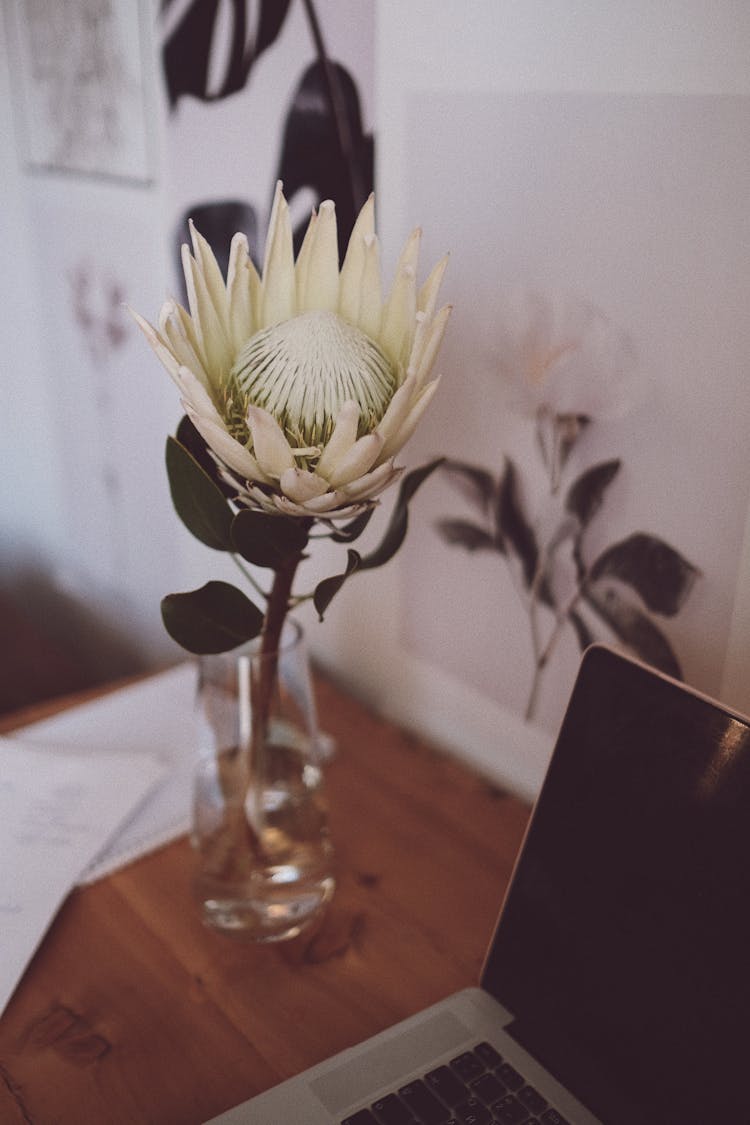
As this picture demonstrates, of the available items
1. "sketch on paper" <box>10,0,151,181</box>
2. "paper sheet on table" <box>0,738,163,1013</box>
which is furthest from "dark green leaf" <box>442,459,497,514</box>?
"sketch on paper" <box>10,0,151,181</box>

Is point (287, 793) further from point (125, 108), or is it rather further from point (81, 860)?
point (125, 108)

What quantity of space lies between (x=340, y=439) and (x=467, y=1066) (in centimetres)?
37

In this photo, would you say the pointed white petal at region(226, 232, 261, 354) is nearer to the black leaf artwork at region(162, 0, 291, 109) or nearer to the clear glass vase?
the clear glass vase

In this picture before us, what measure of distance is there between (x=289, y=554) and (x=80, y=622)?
44.0 inches

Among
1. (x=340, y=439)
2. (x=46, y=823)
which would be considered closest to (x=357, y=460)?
(x=340, y=439)

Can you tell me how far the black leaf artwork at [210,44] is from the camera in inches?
34.2

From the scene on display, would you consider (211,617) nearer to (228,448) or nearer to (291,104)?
(228,448)

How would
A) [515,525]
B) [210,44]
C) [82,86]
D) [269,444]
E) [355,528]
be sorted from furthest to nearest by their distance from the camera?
[82,86]
[210,44]
[515,525]
[355,528]
[269,444]

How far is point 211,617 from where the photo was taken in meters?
0.59

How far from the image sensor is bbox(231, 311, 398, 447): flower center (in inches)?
21.1

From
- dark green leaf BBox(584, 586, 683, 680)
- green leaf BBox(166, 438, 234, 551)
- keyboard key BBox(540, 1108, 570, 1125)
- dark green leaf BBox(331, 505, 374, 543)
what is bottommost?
keyboard key BBox(540, 1108, 570, 1125)

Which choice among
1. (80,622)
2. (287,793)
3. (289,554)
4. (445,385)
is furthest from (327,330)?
(80,622)

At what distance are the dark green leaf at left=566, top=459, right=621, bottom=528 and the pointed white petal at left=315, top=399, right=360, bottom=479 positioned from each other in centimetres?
24

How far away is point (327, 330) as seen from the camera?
1.79ft
